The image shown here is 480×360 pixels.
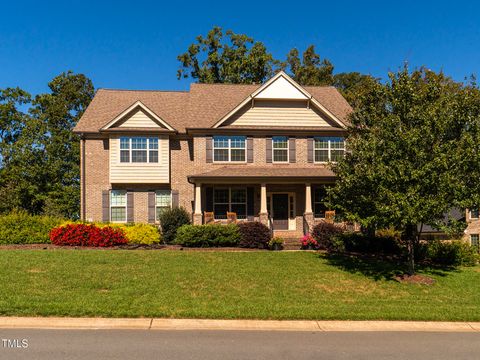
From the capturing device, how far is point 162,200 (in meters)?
22.0

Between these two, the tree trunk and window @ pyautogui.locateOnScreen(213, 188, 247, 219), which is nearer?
the tree trunk

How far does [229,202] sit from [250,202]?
114cm

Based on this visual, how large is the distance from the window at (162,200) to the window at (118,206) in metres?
1.71

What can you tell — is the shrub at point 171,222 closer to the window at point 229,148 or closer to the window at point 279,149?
the window at point 229,148

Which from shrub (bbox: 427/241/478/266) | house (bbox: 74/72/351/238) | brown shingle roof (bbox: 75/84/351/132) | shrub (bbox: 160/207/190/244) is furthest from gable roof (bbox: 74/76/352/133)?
shrub (bbox: 427/241/478/266)

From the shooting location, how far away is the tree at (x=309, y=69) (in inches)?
1714

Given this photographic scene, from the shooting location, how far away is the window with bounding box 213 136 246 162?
70.5ft

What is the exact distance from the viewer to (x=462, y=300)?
10.1m

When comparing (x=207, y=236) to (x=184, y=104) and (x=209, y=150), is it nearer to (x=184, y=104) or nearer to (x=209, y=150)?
(x=209, y=150)

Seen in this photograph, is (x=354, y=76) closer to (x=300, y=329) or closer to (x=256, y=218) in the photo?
(x=256, y=218)

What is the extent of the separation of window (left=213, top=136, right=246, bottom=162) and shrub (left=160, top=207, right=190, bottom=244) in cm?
382

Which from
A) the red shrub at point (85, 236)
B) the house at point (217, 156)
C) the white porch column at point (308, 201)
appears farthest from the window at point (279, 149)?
the red shrub at point (85, 236)

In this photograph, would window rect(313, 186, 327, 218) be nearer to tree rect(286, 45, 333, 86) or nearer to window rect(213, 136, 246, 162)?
window rect(213, 136, 246, 162)
